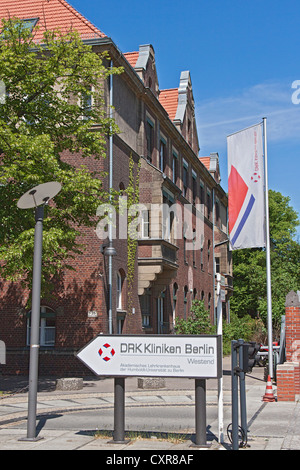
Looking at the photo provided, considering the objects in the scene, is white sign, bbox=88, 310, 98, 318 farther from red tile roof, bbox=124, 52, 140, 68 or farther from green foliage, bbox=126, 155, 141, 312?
red tile roof, bbox=124, 52, 140, 68

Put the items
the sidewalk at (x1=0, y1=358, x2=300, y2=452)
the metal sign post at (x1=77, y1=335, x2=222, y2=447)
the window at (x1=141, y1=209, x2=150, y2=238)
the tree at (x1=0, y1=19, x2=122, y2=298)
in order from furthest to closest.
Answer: the window at (x1=141, y1=209, x2=150, y2=238) < the tree at (x1=0, y1=19, x2=122, y2=298) < the sidewalk at (x1=0, y1=358, x2=300, y2=452) < the metal sign post at (x1=77, y1=335, x2=222, y2=447)

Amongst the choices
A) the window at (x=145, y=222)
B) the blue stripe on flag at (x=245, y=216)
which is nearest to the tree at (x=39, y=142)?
the blue stripe on flag at (x=245, y=216)

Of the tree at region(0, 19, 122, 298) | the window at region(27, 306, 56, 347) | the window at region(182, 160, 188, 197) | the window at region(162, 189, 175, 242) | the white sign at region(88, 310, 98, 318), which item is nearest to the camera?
the tree at region(0, 19, 122, 298)

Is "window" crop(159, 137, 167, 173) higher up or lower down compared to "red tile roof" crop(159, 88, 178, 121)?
lower down

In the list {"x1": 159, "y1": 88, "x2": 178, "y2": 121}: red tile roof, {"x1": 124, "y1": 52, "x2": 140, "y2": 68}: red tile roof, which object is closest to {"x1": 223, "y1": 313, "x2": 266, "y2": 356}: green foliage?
{"x1": 159, "y1": 88, "x2": 178, "y2": 121}: red tile roof

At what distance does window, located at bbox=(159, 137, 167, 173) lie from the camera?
1207 inches

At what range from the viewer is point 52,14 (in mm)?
25688

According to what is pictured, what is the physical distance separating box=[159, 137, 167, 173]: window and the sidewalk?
1442 centimetres

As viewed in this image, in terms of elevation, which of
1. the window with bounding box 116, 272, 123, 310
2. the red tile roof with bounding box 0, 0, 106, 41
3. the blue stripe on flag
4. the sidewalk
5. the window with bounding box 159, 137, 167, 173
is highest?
the red tile roof with bounding box 0, 0, 106, 41

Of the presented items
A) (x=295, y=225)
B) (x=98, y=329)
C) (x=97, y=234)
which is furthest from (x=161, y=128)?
(x=295, y=225)

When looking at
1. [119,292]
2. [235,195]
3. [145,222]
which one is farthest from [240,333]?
[235,195]

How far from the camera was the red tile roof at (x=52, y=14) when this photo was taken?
78.7 ft

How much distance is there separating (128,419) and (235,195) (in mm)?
7411
